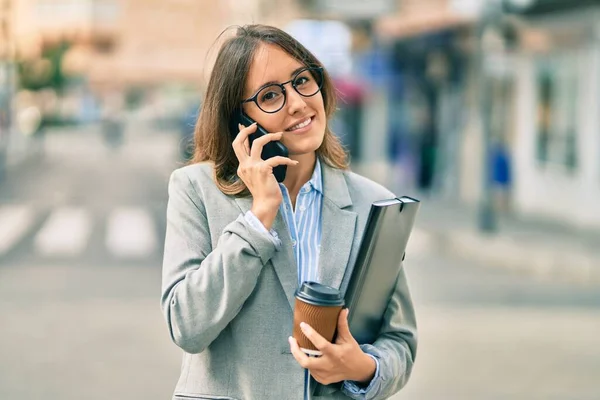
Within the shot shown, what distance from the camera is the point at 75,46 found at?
98250 mm

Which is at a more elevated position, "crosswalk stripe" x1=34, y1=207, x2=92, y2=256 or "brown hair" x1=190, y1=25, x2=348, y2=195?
"brown hair" x1=190, y1=25, x2=348, y2=195

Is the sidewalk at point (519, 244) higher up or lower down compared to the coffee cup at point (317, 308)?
lower down

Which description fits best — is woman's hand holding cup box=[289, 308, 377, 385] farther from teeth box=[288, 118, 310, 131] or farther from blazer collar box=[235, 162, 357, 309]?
teeth box=[288, 118, 310, 131]

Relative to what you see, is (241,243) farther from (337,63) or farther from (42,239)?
(337,63)

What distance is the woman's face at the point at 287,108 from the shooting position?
224 centimetres

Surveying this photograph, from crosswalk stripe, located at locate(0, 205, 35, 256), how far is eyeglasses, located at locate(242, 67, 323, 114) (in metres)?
12.2

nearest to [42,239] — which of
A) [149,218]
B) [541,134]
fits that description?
[149,218]

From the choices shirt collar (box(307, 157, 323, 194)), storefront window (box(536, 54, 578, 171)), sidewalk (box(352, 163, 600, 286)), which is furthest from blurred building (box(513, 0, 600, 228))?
shirt collar (box(307, 157, 323, 194))

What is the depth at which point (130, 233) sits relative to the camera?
1631 cm

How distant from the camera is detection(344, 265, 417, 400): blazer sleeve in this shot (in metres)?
2.24

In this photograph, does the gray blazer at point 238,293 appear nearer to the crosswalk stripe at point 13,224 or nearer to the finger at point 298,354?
the finger at point 298,354

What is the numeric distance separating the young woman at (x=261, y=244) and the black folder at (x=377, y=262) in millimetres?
61

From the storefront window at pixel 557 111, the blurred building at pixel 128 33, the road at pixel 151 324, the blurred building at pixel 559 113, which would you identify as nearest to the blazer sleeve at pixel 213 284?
the road at pixel 151 324

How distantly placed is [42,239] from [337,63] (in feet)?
57.4
